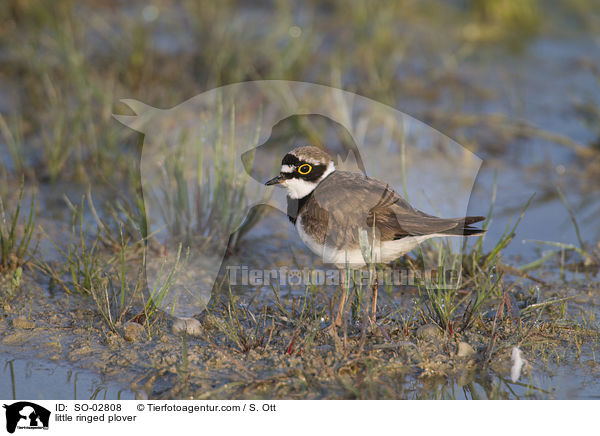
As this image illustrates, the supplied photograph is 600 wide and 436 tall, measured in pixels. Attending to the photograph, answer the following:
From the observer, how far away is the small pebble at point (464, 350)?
4004 millimetres

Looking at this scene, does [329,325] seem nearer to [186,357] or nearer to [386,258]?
[386,258]

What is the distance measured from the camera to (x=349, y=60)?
27.2ft

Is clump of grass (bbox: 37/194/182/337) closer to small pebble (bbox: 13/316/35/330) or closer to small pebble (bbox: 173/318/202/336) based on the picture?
small pebble (bbox: 173/318/202/336)

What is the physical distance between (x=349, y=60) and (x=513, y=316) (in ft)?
15.5

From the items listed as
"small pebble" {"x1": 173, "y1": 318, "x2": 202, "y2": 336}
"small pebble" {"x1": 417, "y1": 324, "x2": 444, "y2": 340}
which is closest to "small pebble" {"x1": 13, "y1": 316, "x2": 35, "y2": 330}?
"small pebble" {"x1": 173, "y1": 318, "x2": 202, "y2": 336}

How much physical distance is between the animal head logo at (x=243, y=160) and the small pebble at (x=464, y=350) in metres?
1.18

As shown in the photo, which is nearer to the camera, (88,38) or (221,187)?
(221,187)

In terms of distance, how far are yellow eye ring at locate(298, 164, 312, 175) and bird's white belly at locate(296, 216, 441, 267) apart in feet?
0.91

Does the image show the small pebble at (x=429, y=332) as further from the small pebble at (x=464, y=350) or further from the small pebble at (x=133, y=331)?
the small pebble at (x=133, y=331)

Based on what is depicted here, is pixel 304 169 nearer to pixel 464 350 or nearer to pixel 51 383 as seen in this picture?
pixel 464 350

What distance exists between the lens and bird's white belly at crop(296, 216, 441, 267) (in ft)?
13.9

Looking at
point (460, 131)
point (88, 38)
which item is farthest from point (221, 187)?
point (88, 38)

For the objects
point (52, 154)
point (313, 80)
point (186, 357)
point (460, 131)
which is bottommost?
point (186, 357)
